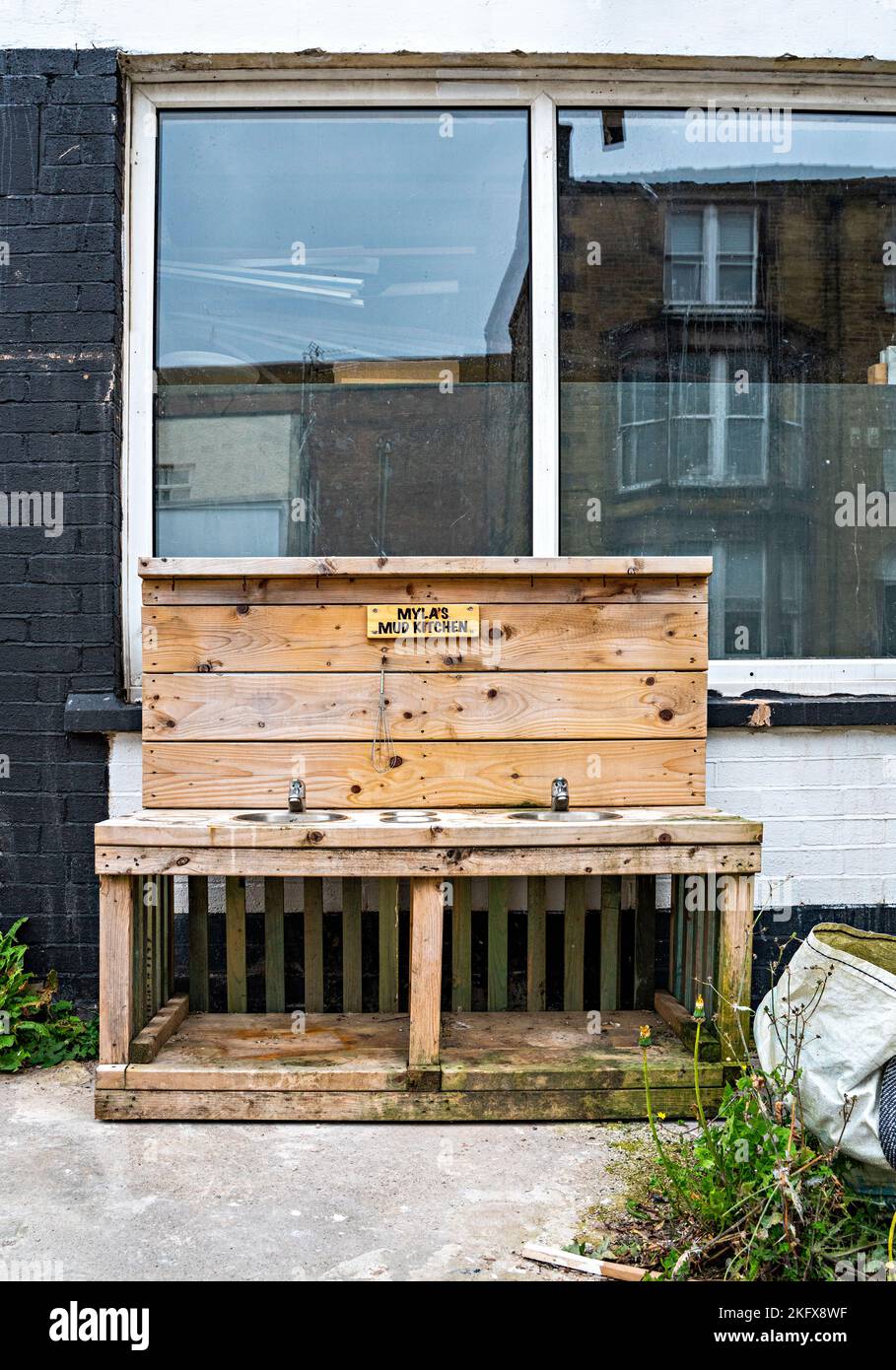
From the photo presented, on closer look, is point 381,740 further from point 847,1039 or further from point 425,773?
point 847,1039

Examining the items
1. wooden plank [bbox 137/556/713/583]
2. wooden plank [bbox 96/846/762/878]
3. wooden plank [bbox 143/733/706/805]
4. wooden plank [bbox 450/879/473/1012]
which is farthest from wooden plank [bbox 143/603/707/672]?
wooden plank [bbox 450/879/473/1012]

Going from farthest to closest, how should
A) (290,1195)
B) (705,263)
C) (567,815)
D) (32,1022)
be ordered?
(705,263) → (32,1022) → (567,815) → (290,1195)

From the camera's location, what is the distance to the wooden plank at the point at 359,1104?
126 inches

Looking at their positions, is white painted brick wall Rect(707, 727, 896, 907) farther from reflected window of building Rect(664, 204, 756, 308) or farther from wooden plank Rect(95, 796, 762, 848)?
reflected window of building Rect(664, 204, 756, 308)

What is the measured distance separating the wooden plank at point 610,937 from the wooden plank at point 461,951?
50cm

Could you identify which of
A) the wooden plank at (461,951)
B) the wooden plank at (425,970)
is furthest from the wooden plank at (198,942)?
the wooden plank at (425,970)

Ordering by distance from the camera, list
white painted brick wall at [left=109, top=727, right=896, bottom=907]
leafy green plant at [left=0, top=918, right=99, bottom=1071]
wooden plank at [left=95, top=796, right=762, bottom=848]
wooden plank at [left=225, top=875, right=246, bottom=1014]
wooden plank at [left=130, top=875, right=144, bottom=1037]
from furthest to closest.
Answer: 1. white painted brick wall at [left=109, top=727, right=896, bottom=907]
2. wooden plank at [left=225, top=875, right=246, bottom=1014]
3. leafy green plant at [left=0, top=918, right=99, bottom=1071]
4. wooden plank at [left=130, top=875, right=144, bottom=1037]
5. wooden plank at [left=95, top=796, right=762, bottom=848]

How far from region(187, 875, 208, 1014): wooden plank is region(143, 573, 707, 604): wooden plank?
1073 mm

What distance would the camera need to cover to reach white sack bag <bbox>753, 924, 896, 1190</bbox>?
2.35 m

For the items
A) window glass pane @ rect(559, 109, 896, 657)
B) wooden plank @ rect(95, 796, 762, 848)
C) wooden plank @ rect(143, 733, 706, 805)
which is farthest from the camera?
window glass pane @ rect(559, 109, 896, 657)

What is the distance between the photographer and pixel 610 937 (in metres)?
3.92

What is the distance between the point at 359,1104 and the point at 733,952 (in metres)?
1.24

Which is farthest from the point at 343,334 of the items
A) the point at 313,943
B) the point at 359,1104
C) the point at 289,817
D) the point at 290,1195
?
the point at 290,1195

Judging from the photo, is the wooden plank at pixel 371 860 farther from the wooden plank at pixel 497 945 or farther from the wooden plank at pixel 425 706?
the wooden plank at pixel 497 945
